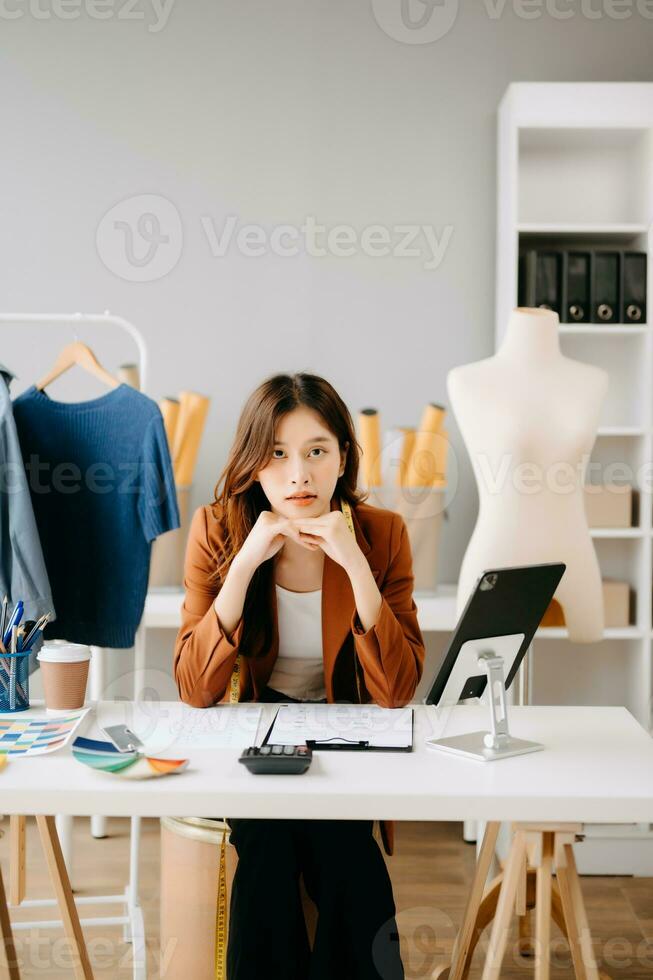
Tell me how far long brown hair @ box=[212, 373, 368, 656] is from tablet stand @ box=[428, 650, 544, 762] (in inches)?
20.3

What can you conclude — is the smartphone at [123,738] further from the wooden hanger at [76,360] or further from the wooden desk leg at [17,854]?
the wooden hanger at [76,360]

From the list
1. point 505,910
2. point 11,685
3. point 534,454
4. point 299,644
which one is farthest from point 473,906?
point 534,454

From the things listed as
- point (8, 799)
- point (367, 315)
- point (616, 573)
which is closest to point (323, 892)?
point (8, 799)

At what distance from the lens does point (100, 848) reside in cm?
313

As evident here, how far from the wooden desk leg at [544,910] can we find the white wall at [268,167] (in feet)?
6.54

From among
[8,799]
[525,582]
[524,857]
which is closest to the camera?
[8,799]

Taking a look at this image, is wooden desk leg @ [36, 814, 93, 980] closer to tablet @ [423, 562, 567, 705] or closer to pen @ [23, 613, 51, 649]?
pen @ [23, 613, 51, 649]

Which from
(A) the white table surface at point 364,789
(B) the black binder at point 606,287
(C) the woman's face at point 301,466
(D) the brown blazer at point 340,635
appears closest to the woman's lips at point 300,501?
(C) the woman's face at point 301,466

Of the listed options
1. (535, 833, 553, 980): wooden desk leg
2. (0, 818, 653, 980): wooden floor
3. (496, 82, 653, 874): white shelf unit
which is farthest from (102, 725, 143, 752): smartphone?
(496, 82, 653, 874): white shelf unit

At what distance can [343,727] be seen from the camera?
175 centimetres

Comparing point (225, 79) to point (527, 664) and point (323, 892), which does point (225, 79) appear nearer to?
point (527, 664)

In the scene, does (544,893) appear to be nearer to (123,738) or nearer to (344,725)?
(344,725)

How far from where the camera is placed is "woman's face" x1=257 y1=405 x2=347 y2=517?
6.33 feet

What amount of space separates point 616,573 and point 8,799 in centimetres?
246
